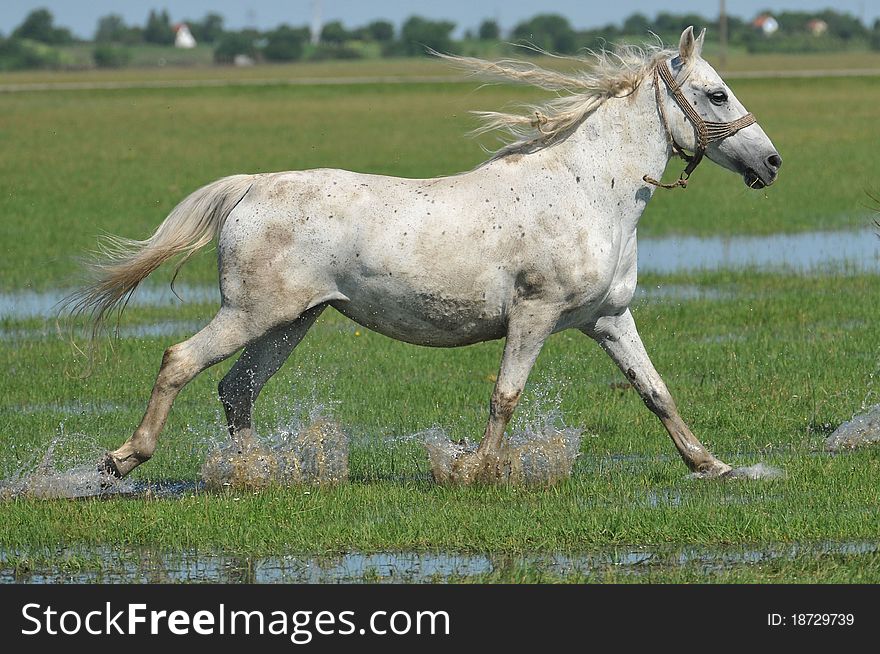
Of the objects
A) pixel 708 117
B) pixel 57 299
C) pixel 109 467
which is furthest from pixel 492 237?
pixel 57 299

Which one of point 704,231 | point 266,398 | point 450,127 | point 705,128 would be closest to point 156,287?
point 266,398

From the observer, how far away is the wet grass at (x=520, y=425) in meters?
7.45

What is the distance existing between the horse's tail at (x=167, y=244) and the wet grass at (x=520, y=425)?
3.39 feet

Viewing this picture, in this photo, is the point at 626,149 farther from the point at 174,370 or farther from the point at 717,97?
the point at 174,370

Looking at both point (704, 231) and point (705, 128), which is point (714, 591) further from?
point (704, 231)

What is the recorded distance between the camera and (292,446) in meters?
8.85

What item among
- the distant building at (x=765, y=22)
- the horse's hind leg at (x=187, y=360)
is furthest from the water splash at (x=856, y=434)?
the distant building at (x=765, y=22)

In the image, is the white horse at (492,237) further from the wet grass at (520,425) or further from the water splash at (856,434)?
the water splash at (856,434)

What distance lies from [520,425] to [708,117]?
8.68 feet

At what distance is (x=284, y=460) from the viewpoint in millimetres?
8688

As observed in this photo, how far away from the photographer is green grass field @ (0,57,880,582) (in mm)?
7422

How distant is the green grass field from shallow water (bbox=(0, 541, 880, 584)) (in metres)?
0.07

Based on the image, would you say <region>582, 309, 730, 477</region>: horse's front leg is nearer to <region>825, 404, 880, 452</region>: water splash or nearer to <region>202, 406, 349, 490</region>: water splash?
<region>825, 404, 880, 452</region>: water splash

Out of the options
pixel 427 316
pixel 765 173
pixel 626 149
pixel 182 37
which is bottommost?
pixel 182 37
